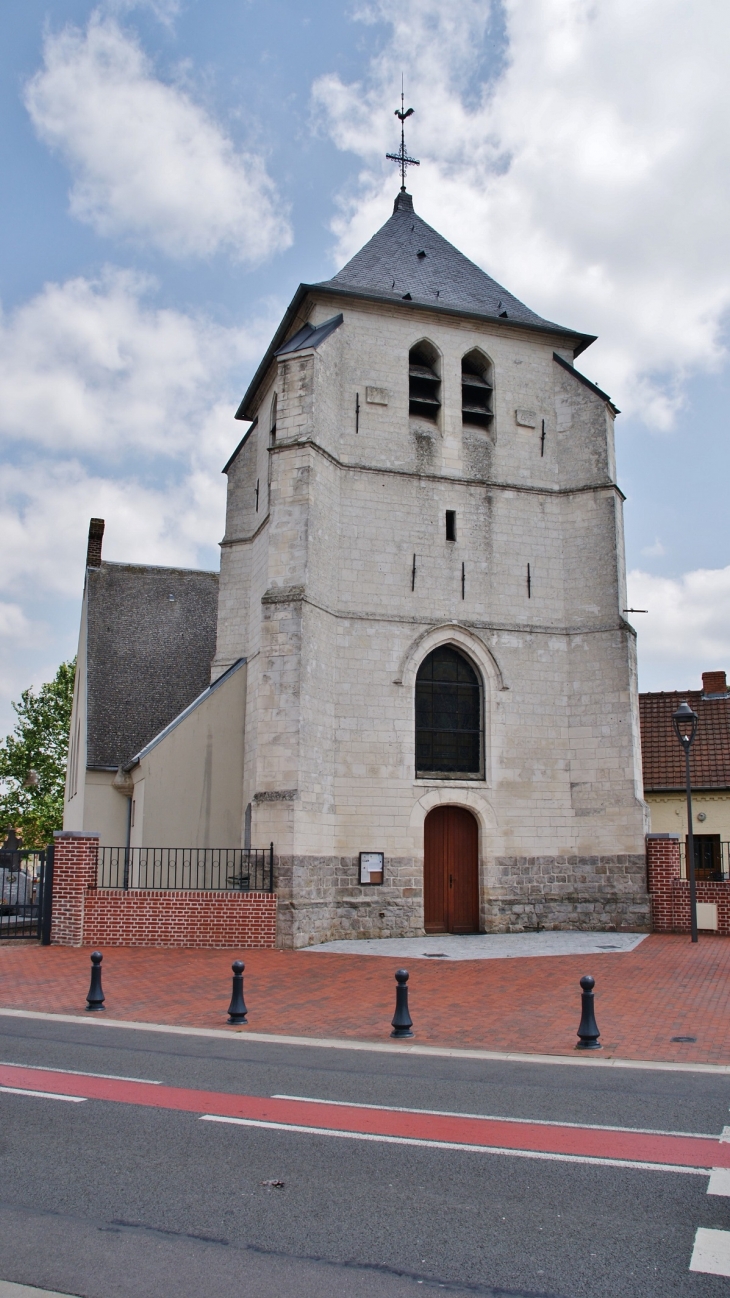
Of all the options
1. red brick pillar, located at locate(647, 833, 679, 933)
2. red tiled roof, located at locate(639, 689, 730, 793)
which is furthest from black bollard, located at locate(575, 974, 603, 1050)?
red tiled roof, located at locate(639, 689, 730, 793)

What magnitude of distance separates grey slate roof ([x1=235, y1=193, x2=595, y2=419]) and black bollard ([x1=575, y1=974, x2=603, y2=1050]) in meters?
14.2

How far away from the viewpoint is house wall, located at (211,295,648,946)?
53.8 feet

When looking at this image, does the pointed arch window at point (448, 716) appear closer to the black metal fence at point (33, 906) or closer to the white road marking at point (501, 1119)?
the black metal fence at point (33, 906)

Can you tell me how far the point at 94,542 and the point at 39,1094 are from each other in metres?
23.7

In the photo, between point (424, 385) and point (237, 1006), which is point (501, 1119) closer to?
point (237, 1006)

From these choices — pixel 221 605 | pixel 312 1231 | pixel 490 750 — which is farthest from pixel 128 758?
pixel 312 1231

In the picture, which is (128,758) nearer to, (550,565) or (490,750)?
(490,750)

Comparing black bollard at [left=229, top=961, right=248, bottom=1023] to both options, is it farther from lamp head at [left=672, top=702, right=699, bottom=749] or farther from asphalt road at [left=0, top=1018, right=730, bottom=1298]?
lamp head at [left=672, top=702, right=699, bottom=749]

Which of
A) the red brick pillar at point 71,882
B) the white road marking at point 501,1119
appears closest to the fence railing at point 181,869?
the red brick pillar at point 71,882

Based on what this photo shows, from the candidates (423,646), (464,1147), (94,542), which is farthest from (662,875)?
(94,542)

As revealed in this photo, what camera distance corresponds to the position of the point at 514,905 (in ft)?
56.9

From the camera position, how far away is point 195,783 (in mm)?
17984

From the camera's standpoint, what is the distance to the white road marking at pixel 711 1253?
12.3ft

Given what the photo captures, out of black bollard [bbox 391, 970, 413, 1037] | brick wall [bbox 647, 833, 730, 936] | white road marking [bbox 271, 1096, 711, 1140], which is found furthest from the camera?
brick wall [bbox 647, 833, 730, 936]
